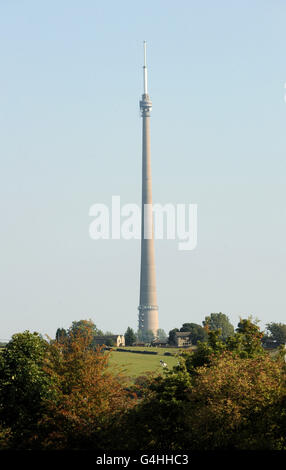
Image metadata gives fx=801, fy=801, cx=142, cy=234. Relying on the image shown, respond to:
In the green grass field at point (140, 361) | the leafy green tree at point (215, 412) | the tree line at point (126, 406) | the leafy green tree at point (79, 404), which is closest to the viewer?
the leafy green tree at point (215, 412)

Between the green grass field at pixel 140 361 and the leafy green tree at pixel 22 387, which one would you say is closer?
the leafy green tree at pixel 22 387

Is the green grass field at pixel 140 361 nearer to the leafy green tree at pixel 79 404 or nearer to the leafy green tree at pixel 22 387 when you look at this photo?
the leafy green tree at pixel 79 404

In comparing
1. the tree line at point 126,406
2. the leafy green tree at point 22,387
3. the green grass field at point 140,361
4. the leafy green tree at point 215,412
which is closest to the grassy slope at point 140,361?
the green grass field at point 140,361

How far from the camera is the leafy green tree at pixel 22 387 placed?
61.5 m

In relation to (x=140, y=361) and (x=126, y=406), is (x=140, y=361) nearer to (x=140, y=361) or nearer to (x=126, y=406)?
(x=140, y=361)

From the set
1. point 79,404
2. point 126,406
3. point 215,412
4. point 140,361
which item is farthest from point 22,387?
point 140,361

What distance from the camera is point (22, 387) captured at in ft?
205

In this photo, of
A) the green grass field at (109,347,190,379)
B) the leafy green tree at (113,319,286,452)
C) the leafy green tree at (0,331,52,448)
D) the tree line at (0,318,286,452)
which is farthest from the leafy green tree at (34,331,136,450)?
the green grass field at (109,347,190,379)

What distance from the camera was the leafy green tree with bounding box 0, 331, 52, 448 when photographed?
61.5m
